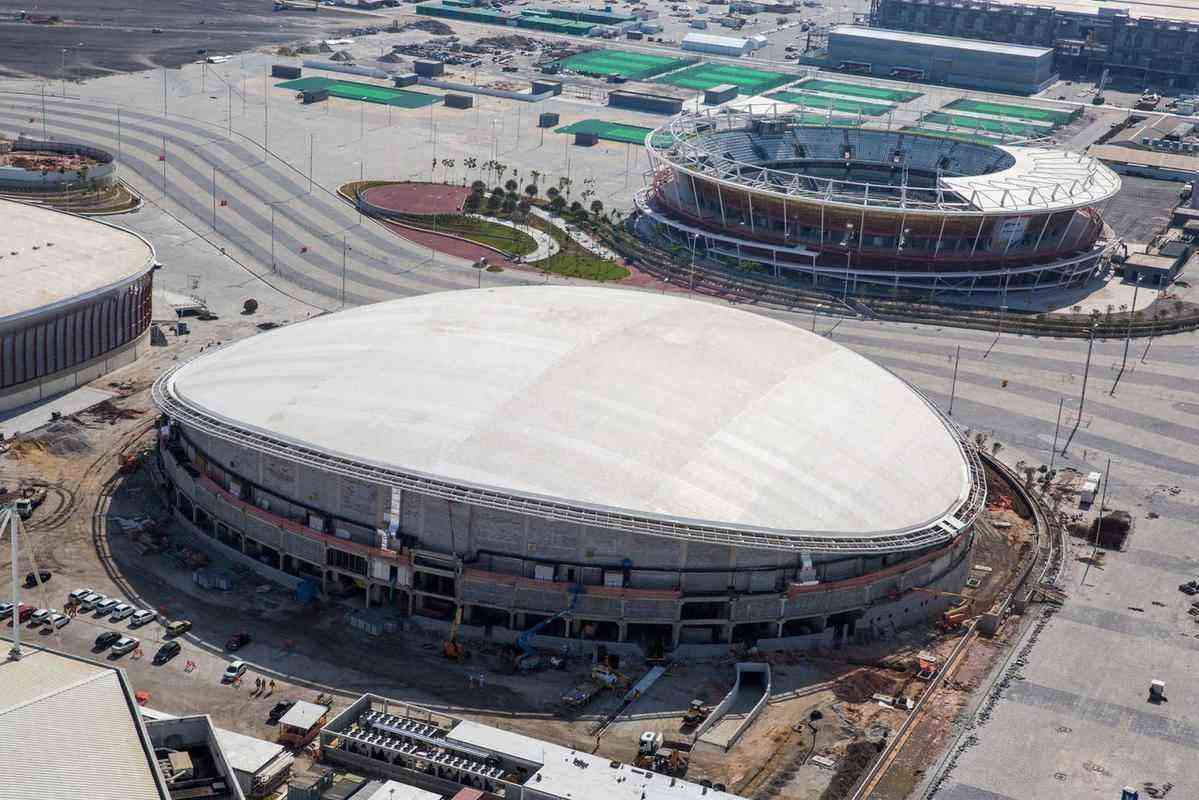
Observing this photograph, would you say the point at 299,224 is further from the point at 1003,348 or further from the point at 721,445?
the point at 721,445

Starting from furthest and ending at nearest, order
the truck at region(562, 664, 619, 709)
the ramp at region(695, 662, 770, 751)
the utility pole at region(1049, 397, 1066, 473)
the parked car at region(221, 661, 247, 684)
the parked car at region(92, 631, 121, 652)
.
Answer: the utility pole at region(1049, 397, 1066, 473)
the parked car at region(92, 631, 121, 652)
the truck at region(562, 664, 619, 709)
the parked car at region(221, 661, 247, 684)
the ramp at region(695, 662, 770, 751)

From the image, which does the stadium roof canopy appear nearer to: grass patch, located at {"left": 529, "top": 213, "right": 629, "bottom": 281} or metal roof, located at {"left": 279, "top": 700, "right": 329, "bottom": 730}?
metal roof, located at {"left": 279, "top": 700, "right": 329, "bottom": 730}

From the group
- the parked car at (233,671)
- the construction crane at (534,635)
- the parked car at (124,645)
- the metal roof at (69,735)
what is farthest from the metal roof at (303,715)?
the construction crane at (534,635)

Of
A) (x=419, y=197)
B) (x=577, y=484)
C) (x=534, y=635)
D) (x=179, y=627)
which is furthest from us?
(x=419, y=197)

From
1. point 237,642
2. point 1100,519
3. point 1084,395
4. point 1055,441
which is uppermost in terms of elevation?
point 1084,395

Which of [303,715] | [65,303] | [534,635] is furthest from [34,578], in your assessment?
[65,303]

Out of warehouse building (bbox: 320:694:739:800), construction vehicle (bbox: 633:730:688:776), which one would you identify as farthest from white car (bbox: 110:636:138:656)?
construction vehicle (bbox: 633:730:688:776)

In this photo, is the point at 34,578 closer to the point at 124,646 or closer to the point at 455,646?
the point at 124,646
